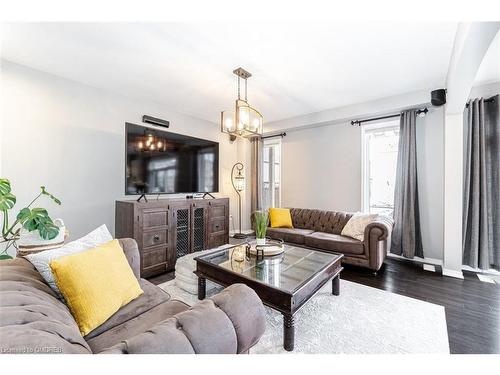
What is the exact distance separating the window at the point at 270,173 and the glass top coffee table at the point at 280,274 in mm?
2542

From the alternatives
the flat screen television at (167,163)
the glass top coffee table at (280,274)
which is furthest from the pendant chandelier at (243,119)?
the glass top coffee table at (280,274)

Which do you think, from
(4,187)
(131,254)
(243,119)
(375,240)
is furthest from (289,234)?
(4,187)

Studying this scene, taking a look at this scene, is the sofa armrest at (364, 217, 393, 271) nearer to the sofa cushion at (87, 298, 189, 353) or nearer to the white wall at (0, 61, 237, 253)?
the sofa cushion at (87, 298, 189, 353)

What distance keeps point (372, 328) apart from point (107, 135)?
146 inches

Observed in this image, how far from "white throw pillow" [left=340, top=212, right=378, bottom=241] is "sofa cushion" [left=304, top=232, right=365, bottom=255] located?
0.08 m

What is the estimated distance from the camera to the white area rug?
1.50 m

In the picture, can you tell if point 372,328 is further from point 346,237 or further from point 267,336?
point 346,237

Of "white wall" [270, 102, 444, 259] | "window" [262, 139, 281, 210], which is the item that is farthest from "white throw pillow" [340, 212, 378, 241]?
"window" [262, 139, 281, 210]

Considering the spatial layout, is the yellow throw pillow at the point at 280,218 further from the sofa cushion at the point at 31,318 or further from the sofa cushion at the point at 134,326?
the sofa cushion at the point at 31,318

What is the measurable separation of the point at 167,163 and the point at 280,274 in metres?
2.41

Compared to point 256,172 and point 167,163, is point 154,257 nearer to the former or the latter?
point 167,163

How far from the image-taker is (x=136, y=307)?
4.07 feet

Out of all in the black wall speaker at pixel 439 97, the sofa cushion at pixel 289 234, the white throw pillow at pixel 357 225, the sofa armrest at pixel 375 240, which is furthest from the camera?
the sofa cushion at pixel 289 234

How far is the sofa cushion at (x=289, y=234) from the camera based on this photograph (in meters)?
3.31
